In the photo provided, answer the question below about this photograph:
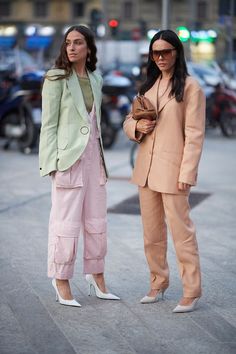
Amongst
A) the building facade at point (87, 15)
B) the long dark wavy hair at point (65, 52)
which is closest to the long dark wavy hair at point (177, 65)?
the long dark wavy hair at point (65, 52)

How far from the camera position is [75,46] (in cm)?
646

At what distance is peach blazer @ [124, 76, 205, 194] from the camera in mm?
6281

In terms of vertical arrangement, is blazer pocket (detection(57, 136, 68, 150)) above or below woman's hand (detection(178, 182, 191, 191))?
above

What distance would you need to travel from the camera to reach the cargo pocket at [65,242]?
21.4ft

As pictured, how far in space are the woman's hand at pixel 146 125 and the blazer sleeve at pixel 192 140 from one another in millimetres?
204

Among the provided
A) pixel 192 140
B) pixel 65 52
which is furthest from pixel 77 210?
pixel 65 52

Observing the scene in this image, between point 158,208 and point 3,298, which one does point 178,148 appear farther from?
point 3,298

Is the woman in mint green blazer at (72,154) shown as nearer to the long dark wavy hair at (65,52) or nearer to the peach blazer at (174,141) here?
the long dark wavy hair at (65,52)

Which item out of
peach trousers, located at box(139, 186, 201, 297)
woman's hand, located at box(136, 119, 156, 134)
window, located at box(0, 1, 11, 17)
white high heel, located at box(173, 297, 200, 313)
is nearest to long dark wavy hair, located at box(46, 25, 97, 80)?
woman's hand, located at box(136, 119, 156, 134)

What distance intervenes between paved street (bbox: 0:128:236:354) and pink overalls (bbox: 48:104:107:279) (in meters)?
0.31

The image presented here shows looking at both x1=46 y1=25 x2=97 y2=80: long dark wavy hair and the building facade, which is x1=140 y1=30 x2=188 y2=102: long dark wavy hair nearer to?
x1=46 y1=25 x2=97 y2=80: long dark wavy hair

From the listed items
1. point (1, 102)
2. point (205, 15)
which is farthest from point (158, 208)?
point (205, 15)

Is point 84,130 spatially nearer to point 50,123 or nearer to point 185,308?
point 50,123

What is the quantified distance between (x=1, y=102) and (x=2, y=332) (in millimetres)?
13292
